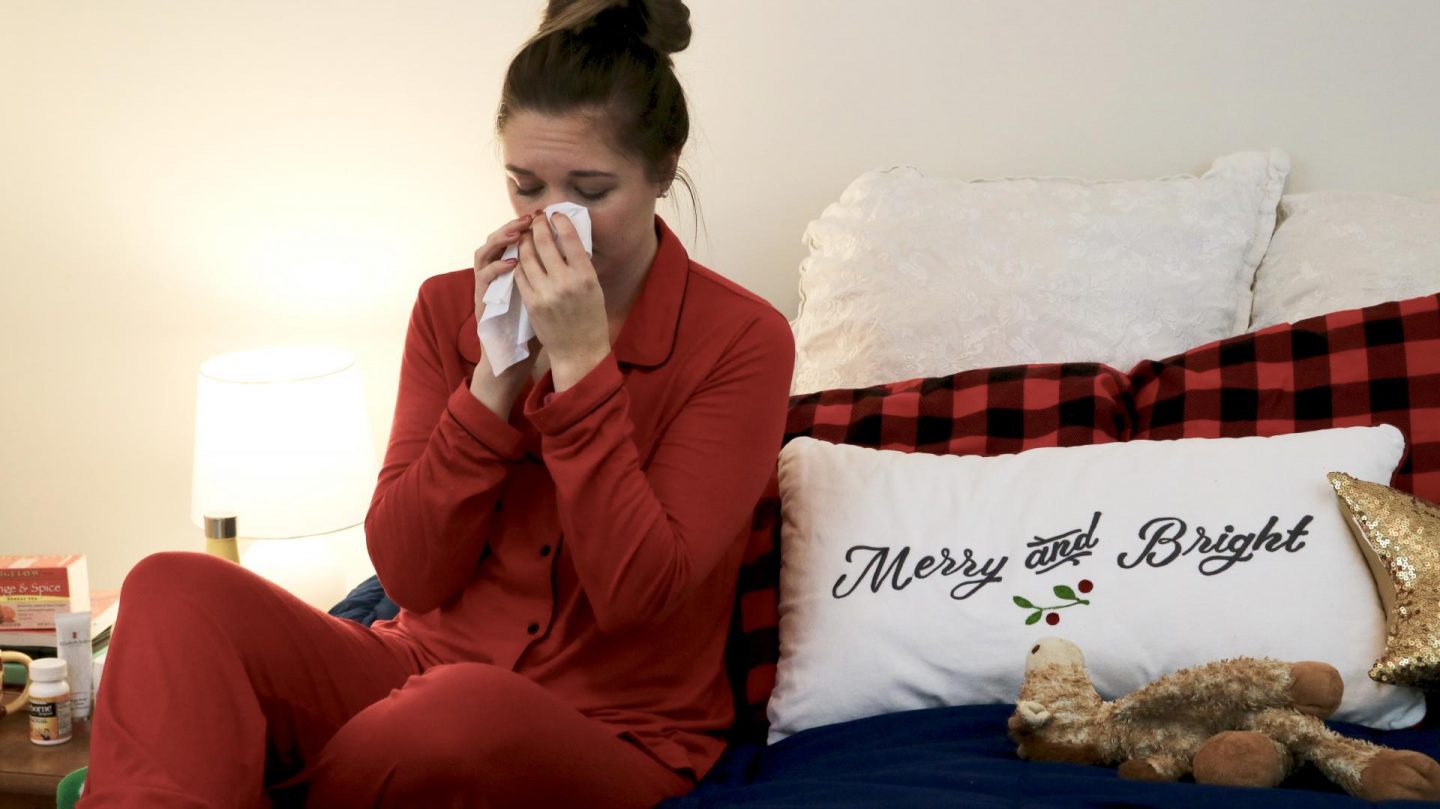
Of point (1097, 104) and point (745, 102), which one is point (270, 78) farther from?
point (1097, 104)

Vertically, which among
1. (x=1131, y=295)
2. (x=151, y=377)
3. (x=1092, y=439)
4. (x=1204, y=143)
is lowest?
(x=151, y=377)

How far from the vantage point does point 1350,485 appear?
135cm

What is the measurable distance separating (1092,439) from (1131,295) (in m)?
0.26

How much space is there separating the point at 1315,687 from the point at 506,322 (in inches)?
31.5

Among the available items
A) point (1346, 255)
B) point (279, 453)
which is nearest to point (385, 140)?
point (279, 453)

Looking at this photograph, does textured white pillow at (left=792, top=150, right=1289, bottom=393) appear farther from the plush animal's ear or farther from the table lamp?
the table lamp

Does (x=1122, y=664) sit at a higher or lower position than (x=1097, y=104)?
lower

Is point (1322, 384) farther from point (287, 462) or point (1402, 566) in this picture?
point (287, 462)

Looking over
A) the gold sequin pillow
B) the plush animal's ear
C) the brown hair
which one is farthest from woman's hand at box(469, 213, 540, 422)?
the gold sequin pillow

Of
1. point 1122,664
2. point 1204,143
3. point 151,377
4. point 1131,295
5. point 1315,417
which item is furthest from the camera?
point 151,377

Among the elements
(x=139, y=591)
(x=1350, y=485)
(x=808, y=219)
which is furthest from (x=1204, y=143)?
(x=139, y=591)

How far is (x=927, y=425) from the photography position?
163cm

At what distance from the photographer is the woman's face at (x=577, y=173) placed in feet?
4.25

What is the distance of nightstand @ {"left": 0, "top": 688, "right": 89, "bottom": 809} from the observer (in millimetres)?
1561
